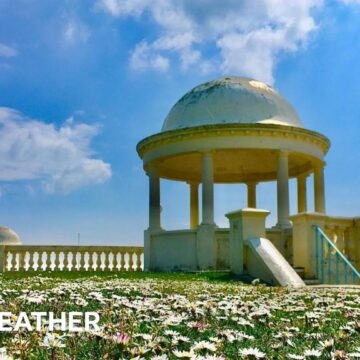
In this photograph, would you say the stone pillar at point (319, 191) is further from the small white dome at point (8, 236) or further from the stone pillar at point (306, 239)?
the small white dome at point (8, 236)

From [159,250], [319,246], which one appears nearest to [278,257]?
[319,246]

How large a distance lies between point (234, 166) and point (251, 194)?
7.31 feet

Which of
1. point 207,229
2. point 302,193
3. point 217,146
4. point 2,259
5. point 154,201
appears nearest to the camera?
point 207,229

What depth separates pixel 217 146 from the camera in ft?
86.6

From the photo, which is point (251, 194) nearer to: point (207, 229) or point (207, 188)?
point (207, 188)

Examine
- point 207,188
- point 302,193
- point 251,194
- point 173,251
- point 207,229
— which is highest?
point 251,194

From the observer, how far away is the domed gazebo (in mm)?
26234

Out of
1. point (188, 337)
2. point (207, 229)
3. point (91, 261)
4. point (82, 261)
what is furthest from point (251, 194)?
point (188, 337)

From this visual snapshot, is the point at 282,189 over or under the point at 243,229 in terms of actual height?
over

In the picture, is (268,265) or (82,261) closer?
(268,265)

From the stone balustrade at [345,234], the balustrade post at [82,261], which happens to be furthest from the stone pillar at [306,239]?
the balustrade post at [82,261]

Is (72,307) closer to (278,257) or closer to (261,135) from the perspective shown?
(278,257)

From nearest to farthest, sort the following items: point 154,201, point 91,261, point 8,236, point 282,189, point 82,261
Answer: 1. point 282,189
2. point 82,261
3. point 91,261
4. point 154,201
5. point 8,236

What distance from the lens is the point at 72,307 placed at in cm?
718
